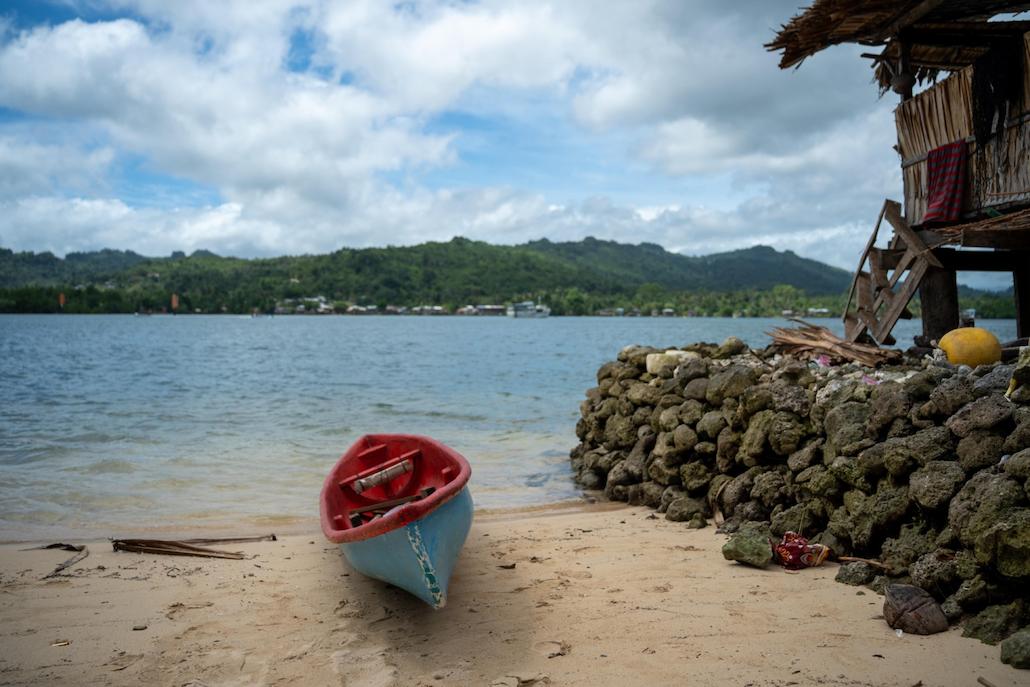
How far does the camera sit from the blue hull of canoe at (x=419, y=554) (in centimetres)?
546

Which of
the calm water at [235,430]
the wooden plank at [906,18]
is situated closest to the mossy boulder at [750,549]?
the calm water at [235,430]

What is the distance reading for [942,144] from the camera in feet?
31.8

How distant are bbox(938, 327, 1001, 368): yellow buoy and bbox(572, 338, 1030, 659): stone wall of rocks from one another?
31cm

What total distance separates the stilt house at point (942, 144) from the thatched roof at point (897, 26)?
0.02 meters

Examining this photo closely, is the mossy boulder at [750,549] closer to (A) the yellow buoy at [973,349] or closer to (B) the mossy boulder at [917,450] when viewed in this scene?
(B) the mossy boulder at [917,450]

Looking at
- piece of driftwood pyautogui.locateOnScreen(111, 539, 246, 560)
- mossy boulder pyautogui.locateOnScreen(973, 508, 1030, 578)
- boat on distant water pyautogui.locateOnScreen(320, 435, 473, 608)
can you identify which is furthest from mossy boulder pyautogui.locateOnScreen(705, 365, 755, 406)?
piece of driftwood pyautogui.locateOnScreen(111, 539, 246, 560)

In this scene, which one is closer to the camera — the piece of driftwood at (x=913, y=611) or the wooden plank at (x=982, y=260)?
the piece of driftwood at (x=913, y=611)

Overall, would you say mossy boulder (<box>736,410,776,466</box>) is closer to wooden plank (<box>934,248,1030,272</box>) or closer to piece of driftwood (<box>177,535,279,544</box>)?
wooden plank (<box>934,248,1030,272</box>)

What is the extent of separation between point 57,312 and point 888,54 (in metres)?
133

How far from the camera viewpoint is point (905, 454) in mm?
5891

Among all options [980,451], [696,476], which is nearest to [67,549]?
[696,476]

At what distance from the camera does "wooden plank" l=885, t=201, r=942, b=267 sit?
9.99 meters

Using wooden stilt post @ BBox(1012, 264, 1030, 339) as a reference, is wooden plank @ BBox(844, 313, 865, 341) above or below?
below

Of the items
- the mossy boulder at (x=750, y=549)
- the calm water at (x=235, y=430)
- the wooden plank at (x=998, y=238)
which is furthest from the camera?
the calm water at (x=235, y=430)
